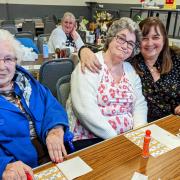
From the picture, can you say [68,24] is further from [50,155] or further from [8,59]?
[50,155]

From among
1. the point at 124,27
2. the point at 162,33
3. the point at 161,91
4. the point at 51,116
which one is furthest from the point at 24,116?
the point at 162,33

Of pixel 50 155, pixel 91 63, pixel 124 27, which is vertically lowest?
pixel 50 155

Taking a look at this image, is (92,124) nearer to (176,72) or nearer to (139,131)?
(139,131)

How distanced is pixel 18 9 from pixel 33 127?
23.7 ft

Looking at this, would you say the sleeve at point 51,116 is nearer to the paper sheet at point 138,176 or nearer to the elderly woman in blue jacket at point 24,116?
the elderly woman in blue jacket at point 24,116

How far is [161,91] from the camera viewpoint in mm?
1780

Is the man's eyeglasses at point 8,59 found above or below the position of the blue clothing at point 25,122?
above

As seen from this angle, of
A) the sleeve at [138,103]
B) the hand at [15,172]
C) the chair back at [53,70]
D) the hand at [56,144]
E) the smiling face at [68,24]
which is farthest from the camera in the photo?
the smiling face at [68,24]

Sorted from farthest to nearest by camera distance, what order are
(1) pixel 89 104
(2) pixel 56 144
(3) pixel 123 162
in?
1. (1) pixel 89 104
2. (2) pixel 56 144
3. (3) pixel 123 162

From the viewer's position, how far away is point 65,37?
152 inches

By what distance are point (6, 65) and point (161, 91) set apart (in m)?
1.18

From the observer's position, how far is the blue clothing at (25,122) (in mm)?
1124

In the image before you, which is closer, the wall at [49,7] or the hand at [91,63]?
the hand at [91,63]

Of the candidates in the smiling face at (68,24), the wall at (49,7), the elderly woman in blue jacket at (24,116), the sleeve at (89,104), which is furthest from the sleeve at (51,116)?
the wall at (49,7)
